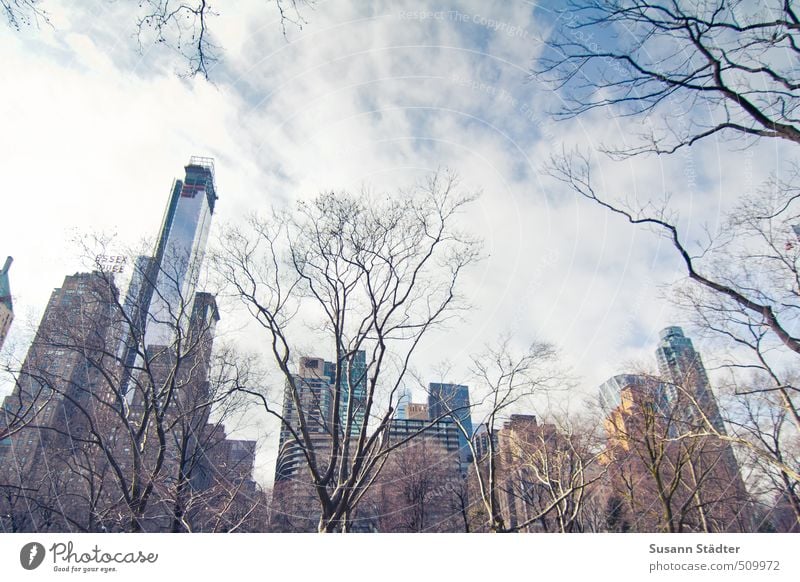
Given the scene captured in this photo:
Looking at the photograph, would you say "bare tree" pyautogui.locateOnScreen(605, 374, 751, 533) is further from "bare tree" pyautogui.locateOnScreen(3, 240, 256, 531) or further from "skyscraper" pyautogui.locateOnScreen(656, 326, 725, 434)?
"bare tree" pyautogui.locateOnScreen(3, 240, 256, 531)

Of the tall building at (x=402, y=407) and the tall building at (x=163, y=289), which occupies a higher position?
the tall building at (x=163, y=289)

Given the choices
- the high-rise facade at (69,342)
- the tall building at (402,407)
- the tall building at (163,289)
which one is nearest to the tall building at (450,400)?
the tall building at (402,407)

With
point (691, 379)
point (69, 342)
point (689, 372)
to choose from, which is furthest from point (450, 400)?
point (69, 342)

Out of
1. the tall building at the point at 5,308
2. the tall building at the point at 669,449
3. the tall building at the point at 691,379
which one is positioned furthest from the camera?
the tall building at the point at 669,449

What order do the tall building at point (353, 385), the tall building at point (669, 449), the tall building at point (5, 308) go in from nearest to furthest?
the tall building at point (5, 308) → the tall building at point (353, 385) → the tall building at point (669, 449)

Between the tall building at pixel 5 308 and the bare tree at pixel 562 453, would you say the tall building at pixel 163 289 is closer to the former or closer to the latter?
the tall building at pixel 5 308

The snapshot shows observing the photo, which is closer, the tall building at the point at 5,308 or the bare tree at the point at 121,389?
the tall building at the point at 5,308

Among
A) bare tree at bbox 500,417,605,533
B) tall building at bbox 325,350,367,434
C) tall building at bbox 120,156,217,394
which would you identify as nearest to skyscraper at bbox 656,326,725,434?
bare tree at bbox 500,417,605,533
